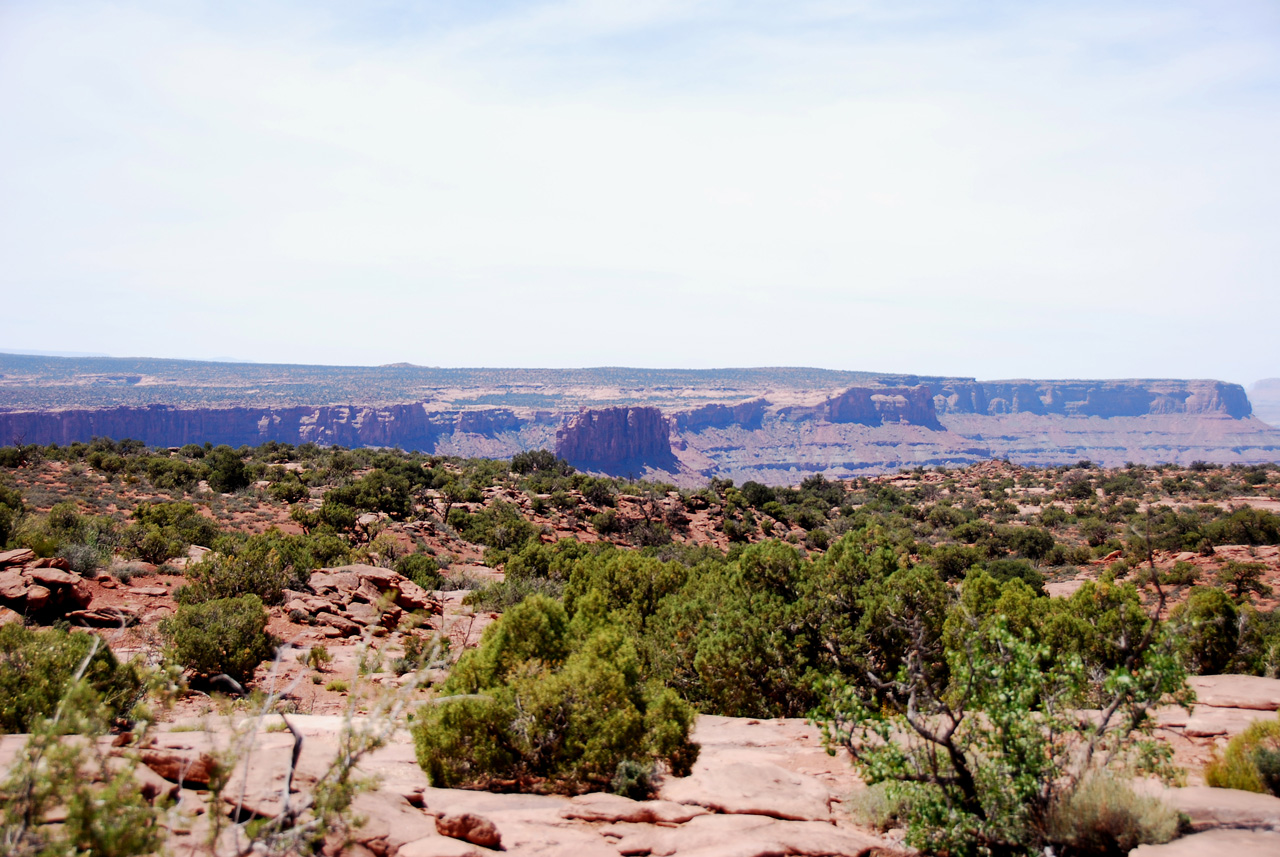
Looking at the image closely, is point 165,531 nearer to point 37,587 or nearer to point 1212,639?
point 37,587

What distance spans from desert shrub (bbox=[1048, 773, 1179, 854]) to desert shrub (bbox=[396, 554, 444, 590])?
19607mm

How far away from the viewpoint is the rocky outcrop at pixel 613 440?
105 meters

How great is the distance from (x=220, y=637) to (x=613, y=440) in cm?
9478

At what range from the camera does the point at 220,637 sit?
1295 centimetres

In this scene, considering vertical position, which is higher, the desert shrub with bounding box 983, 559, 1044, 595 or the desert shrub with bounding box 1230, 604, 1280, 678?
the desert shrub with bounding box 1230, 604, 1280, 678

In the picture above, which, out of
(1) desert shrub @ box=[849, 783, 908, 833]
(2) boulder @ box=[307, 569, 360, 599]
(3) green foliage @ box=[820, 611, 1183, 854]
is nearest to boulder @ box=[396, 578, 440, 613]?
(2) boulder @ box=[307, 569, 360, 599]

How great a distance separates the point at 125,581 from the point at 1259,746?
72.3ft

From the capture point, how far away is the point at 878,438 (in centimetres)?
13450

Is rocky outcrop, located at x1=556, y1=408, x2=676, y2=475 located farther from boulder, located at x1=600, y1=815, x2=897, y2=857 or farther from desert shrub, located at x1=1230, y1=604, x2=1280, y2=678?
boulder, located at x1=600, y1=815, x2=897, y2=857

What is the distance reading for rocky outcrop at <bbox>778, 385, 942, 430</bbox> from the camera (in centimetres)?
13588

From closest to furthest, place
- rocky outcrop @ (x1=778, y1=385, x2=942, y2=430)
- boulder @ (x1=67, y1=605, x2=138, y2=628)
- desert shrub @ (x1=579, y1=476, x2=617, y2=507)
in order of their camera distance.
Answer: boulder @ (x1=67, y1=605, x2=138, y2=628)
desert shrub @ (x1=579, y1=476, x2=617, y2=507)
rocky outcrop @ (x1=778, y1=385, x2=942, y2=430)

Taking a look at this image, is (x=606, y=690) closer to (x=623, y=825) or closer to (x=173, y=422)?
(x=623, y=825)

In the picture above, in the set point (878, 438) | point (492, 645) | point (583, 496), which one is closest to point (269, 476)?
point (583, 496)

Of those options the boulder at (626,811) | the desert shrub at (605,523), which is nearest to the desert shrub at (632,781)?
the boulder at (626,811)
